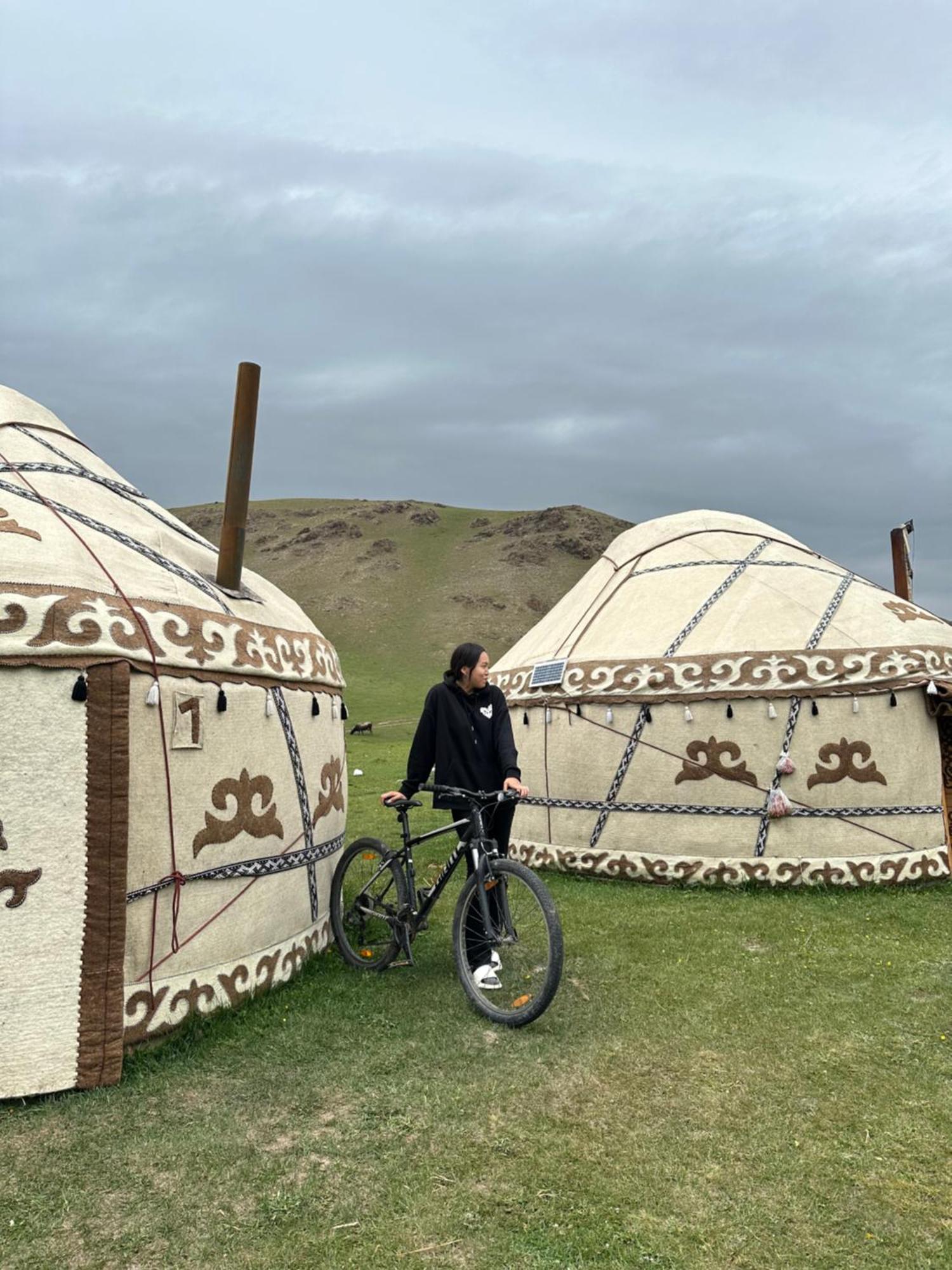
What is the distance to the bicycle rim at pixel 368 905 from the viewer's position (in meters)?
4.30

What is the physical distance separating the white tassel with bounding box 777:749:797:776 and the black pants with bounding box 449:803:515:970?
281cm

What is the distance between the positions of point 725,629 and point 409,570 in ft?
192

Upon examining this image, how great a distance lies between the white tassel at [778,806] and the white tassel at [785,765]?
0.12 metres

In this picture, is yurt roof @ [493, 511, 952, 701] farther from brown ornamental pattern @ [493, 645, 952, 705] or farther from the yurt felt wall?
the yurt felt wall

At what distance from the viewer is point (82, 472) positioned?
4.41m

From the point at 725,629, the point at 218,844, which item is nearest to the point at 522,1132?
the point at 218,844

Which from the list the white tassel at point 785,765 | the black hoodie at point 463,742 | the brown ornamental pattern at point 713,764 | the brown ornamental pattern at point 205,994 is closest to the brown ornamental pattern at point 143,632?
the black hoodie at point 463,742

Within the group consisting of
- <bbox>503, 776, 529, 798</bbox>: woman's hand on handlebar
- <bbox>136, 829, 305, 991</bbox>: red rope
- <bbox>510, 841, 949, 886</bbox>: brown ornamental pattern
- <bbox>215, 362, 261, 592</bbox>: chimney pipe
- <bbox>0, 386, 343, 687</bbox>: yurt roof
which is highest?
<bbox>215, 362, 261, 592</bbox>: chimney pipe

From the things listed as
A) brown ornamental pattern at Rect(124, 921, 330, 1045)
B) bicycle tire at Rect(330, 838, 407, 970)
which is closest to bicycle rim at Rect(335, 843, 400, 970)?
bicycle tire at Rect(330, 838, 407, 970)

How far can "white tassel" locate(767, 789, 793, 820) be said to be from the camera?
6.18m

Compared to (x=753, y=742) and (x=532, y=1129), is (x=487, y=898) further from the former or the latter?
(x=753, y=742)

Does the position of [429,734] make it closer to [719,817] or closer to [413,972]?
[413,972]

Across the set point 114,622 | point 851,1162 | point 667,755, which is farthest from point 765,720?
point 114,622

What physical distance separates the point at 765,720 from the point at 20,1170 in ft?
16.6
